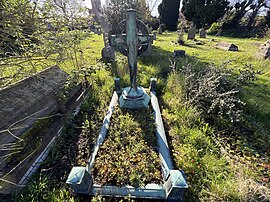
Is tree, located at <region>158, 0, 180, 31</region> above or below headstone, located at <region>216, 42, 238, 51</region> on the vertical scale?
above

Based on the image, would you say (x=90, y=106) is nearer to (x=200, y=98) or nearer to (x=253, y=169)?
(x=200, y=98)

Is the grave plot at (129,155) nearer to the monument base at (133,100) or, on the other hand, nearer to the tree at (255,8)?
the monument base at (133,100)

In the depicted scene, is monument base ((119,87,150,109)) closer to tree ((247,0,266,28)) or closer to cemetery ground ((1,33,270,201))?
cemetery ground ((1,33,270,201))

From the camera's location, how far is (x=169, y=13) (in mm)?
22547

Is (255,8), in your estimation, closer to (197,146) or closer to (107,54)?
(107,54)

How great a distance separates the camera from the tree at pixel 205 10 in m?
17.8

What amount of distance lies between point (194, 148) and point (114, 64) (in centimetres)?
462

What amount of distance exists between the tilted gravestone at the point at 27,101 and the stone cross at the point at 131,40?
5.24 feet

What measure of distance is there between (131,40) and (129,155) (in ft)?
6.85

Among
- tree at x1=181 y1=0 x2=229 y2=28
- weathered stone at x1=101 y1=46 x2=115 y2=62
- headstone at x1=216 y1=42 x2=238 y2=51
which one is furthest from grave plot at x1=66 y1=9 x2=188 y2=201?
tree at x1=181 y1=0 x2=229 y2=28

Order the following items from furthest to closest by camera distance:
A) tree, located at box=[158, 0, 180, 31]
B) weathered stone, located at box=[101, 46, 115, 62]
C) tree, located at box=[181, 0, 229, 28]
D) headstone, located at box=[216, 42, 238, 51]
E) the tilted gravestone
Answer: tree, located at box=[158, 0, 180, 31]
tree, located at box=[181, 0, 229, 28]
headstone, located at box=[216, 42, 238, 51]
weathered stone, located at box=[101, 46, 115, 62]
the tilted gravestone

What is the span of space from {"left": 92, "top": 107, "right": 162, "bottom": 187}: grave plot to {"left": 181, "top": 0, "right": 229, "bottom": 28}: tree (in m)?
20.8

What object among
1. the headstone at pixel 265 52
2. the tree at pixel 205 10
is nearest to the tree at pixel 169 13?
the tree at pixel 205 10

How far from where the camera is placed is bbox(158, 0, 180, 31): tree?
21844 mm
